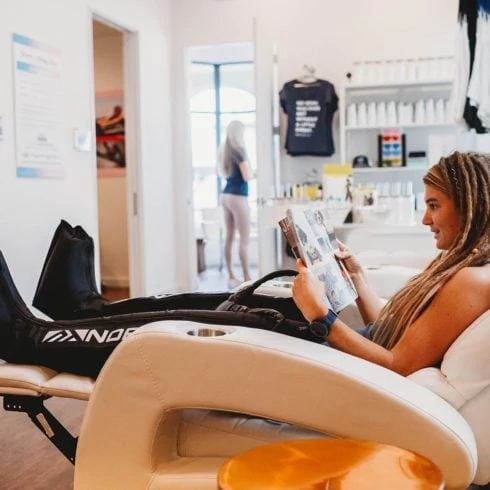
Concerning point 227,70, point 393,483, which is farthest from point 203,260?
point 393,483

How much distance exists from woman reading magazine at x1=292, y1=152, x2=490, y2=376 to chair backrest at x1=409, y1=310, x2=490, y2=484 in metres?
0.06

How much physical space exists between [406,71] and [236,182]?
5.95 ft

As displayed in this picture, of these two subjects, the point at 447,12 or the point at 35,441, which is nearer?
the point at 35,441

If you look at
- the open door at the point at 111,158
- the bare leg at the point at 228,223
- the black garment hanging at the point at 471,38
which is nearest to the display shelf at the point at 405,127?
the black garment hanging at the point at 471,38

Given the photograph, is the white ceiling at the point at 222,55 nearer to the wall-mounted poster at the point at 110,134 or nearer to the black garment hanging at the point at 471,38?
the wall-mounted poster at the point at 110,134

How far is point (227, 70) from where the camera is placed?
9141mm

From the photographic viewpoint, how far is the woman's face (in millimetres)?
1449

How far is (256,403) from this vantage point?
1.18m

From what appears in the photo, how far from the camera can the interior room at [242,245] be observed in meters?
1.18

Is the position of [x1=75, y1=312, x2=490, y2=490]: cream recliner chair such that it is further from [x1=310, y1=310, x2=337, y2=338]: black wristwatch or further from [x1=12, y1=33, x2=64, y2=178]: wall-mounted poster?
[x1=12, y1=33, x2=64, y2=178]: wall-mounted poster

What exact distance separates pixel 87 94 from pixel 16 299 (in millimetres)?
3071

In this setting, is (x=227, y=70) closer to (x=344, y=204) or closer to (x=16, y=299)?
(x=344, y=204)

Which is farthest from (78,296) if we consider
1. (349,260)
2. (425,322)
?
(425,322)

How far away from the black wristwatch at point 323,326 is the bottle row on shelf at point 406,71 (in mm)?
4179
